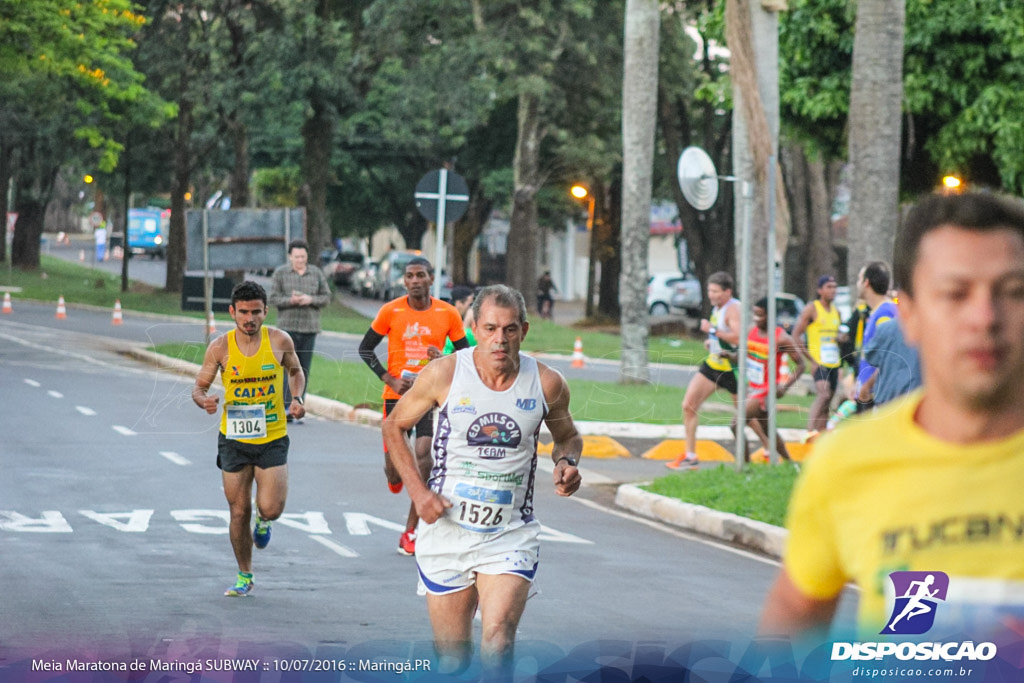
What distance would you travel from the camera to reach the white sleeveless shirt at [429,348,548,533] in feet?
20.0

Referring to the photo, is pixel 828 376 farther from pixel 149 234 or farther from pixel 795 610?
pixel 149 234

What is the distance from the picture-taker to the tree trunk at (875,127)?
1722cm

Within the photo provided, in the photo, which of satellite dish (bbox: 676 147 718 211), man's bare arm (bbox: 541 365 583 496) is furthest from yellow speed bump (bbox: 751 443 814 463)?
man's bare arm (bbox: 541 365 583 496)

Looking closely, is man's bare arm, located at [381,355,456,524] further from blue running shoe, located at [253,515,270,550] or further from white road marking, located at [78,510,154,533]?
white road marking, located at [78,510,154,533]

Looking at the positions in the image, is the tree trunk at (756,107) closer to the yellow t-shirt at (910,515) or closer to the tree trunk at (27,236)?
the yellow t-shirt at (910,515)

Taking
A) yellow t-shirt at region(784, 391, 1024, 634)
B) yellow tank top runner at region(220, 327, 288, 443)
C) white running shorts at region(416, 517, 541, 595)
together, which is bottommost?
white running shorts at region(416, 517, 541, 595)

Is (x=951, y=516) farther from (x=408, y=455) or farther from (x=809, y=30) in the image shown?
(x=809, y=30)

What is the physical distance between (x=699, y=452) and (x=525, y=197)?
25.6 m

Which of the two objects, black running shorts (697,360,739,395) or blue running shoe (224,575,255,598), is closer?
blue running shoe (224,575,255,598)

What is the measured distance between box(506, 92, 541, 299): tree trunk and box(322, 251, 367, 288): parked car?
2202cm

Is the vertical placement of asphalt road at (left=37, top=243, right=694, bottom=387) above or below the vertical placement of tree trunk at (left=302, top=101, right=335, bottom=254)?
below

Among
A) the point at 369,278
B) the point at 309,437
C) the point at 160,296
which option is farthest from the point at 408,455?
the point at 369,278

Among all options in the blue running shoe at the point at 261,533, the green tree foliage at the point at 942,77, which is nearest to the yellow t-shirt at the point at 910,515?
the blue running shoe at the point at 261,533

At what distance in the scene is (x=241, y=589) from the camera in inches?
360
